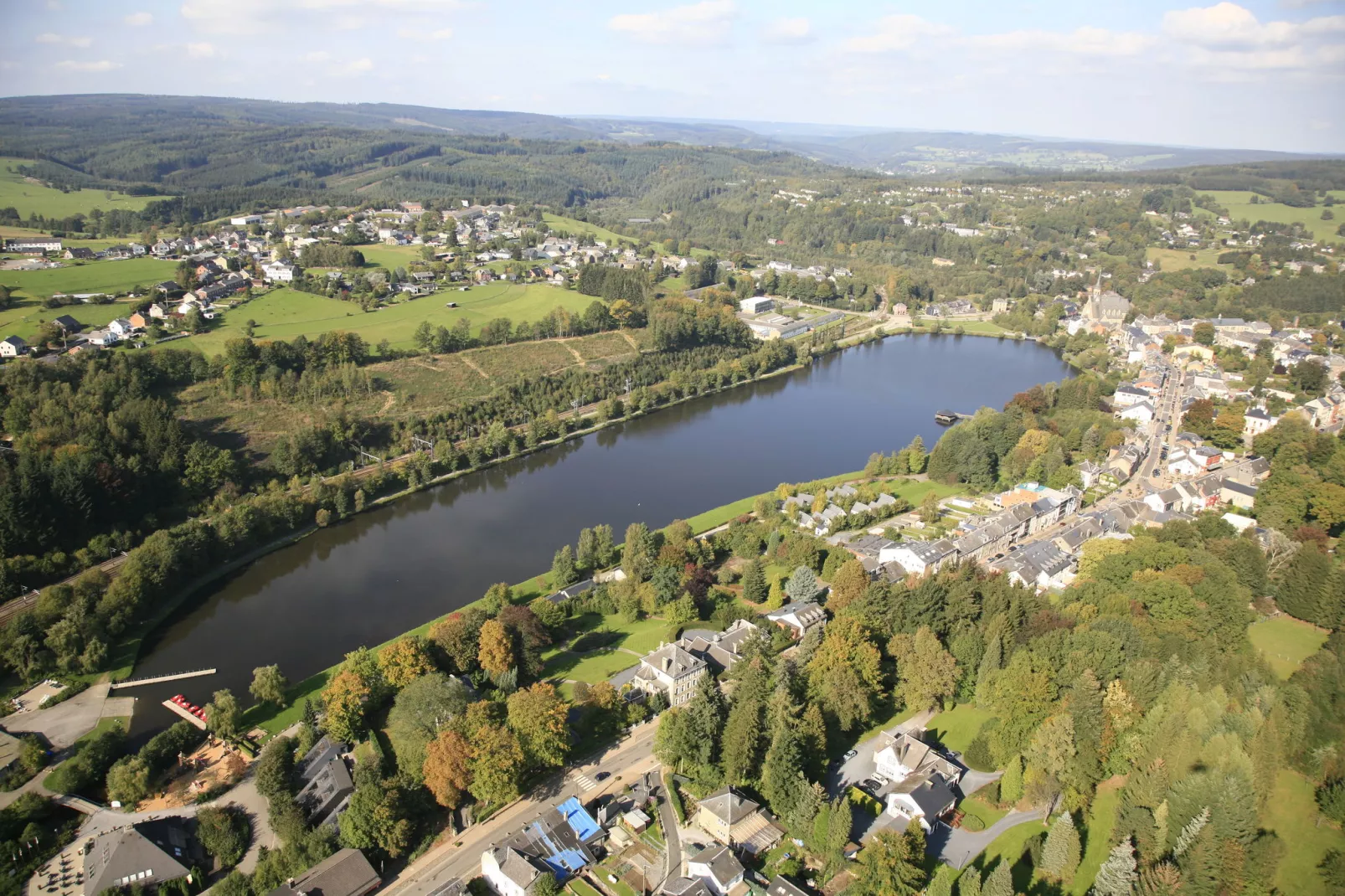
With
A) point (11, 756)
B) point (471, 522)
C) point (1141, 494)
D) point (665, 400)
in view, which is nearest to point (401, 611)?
point (471, 522)

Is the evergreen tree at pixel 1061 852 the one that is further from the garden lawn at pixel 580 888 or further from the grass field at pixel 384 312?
the grass field at pixel 384 312

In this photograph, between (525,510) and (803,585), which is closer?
(803,585)

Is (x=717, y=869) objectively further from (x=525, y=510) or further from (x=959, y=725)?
(x=525, y=510)

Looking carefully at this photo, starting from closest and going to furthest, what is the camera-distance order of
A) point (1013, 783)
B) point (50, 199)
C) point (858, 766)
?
point (1013, 783)
point (858, 766)
point (50, 199)

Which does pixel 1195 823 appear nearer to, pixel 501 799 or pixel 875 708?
pixel 875 708

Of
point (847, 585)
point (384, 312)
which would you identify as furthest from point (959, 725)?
point (384, 312)

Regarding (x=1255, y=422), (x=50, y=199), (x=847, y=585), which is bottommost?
(x=847, y=585)

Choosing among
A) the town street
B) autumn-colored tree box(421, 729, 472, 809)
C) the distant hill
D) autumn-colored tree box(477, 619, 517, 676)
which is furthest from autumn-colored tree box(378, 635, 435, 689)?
the distant hill
